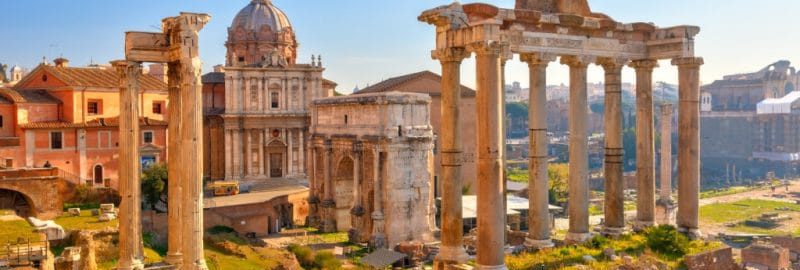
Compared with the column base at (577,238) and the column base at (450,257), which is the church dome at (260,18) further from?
the column base at (450,257)

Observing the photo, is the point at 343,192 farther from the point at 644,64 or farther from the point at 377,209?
the point at 644,64

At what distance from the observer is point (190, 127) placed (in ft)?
46.1

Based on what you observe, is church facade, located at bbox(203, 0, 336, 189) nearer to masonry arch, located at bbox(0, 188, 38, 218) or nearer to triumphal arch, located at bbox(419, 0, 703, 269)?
masonry arch, located at bbox(0, 188, 38, 218)

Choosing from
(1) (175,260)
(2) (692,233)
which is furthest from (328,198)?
(2) (692,233)

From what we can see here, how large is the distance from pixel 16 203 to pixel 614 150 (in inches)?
840

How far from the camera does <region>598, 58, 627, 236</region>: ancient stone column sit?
51.7ft

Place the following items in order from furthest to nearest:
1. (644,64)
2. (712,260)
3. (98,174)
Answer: (98,174) < (644,64) < (712,260)

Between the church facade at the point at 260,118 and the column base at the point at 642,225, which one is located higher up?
the church facade at the point at 260,118

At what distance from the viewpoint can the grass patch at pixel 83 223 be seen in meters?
23.5

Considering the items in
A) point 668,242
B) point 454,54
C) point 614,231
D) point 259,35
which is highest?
point 259,35

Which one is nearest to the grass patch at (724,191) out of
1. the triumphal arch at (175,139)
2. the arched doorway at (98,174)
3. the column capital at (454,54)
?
the arched doorway at (98,174)

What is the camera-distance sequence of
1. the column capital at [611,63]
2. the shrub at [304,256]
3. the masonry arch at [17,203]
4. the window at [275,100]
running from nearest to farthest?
the column capital at [611,63] → the shrub at [304,256] → the masonry arch at [17,203] → the window at [275,100]

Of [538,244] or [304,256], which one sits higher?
[538,244]

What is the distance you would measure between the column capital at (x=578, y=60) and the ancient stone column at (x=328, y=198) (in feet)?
67.1
